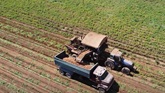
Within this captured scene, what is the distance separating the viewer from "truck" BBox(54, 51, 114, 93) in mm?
21422

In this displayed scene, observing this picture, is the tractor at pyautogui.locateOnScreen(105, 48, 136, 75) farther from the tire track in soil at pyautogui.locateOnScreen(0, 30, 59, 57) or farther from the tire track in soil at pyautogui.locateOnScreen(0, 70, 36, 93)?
the tire track in soil at pyautogui.locateOnScreen(0, 70, 36, 93)

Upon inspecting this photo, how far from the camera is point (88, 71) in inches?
848

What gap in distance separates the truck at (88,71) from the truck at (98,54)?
0.78 m

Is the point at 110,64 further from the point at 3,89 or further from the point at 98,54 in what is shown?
the point at 3,89

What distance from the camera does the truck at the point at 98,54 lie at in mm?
23375

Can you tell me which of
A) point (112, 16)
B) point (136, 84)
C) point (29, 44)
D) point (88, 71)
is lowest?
point (136, 84)

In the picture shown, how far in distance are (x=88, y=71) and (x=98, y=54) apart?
2.92 metres

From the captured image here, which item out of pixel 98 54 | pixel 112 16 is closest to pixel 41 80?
pixel 98 54

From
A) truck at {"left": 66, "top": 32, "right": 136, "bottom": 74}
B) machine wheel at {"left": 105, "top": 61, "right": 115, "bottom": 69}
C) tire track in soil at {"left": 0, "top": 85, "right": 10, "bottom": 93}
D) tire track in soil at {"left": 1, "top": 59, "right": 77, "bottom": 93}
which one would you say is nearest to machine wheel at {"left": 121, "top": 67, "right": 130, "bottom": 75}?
truck at {"left": 66, "top": 32, "right": 136, "bottom": 74}

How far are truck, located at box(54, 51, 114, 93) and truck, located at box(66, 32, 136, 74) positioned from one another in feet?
2.57

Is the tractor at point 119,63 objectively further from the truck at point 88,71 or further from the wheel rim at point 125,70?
the truck at point 88,71

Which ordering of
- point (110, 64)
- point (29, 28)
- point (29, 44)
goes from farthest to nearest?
1. point (29, 28)
2. point (29, 44)
3. point (110, 64)

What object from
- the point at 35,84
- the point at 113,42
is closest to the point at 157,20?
the point at 113,42

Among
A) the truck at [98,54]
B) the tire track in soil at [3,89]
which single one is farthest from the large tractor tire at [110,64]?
the tire track in soil at [3,89]
